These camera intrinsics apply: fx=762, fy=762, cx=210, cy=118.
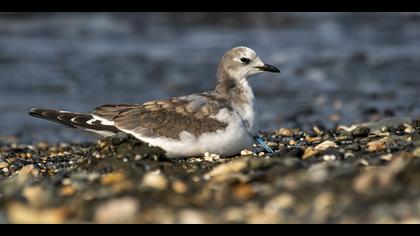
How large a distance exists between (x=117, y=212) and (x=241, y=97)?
305 centimetres

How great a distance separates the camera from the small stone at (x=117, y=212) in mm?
4738

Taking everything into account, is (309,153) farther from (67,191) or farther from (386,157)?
(67,191)

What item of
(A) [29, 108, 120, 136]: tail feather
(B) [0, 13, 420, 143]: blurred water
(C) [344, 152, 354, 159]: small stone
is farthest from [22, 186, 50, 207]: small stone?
(B) [0, 13, 420, 143]: blurred water

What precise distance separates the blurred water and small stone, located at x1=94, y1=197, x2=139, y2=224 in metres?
6.54

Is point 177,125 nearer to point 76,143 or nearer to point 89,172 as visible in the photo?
point 89,172

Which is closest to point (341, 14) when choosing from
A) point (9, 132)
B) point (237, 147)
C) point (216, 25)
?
point (216, 25)

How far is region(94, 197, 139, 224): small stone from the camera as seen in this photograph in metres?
4.74

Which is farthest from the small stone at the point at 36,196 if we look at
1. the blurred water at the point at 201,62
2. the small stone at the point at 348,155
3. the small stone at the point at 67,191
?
the blurred water at the point at 201,62

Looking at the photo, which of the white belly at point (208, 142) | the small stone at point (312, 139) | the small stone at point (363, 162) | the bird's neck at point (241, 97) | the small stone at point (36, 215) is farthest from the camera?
the small stone at point (312, 139)

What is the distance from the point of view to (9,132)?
1202 centimetres

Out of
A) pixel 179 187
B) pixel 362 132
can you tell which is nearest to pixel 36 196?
pixel 179 187

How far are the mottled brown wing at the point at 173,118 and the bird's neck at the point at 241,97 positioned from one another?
0.86 ft

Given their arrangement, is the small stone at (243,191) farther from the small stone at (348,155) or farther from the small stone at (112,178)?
the small stone at (348,155)
